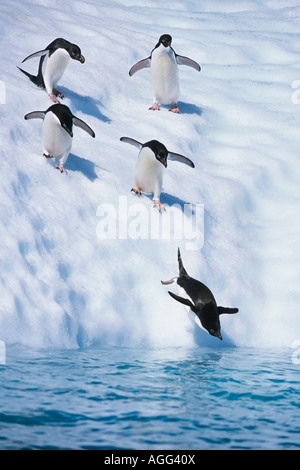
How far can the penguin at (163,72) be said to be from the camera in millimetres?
6633

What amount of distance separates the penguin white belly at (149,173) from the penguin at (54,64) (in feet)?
4.04

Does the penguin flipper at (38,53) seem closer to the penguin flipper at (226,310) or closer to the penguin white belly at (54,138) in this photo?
the penguin white belly at (54,138)

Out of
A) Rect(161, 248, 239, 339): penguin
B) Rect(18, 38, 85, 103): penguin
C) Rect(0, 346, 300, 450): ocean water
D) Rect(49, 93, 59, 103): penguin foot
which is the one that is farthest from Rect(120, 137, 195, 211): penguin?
Rect(0, 346, 300, 450): ocean water

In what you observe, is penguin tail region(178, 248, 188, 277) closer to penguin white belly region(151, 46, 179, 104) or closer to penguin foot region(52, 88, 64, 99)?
penguin foot region(52, 88, 64, 99)

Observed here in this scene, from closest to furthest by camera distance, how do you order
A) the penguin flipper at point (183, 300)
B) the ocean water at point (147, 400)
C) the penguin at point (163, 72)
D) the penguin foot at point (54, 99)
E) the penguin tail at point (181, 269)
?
the ocean water at point (147, 400), the penguin flipper at point (183, 300), the penguin tail at point (181, 269), the penguin foot at point (54, 99), the penguin at point (163, 72)

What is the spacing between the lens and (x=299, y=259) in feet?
16.9

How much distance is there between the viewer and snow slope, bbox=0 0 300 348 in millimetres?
4312

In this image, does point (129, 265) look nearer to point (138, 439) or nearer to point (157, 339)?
point (157, 339)

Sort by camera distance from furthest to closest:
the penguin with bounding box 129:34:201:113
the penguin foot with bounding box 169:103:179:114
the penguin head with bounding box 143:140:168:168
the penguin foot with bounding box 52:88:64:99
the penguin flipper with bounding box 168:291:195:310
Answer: the penguin foot with bounding box 169:103:179:114
the penguin with bounding box 129:34:201:113
the penguin foot with bounding box 52:88:64:99
the penguin head with bounding box 143:140:168:168
the penguin flipper with bounding box 168:291:195:310

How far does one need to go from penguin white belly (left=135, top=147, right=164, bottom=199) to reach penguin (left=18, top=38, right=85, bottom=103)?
4.04 feet

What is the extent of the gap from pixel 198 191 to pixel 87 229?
1.24 metres

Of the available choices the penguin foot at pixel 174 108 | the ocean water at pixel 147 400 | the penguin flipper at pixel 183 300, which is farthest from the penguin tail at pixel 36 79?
the ocean water at pixel 147 400

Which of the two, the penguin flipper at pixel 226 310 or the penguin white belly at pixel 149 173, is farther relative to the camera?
the penguin white belly at pixel 149 173

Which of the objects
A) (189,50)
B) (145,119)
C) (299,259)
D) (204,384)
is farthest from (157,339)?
(189,50)
